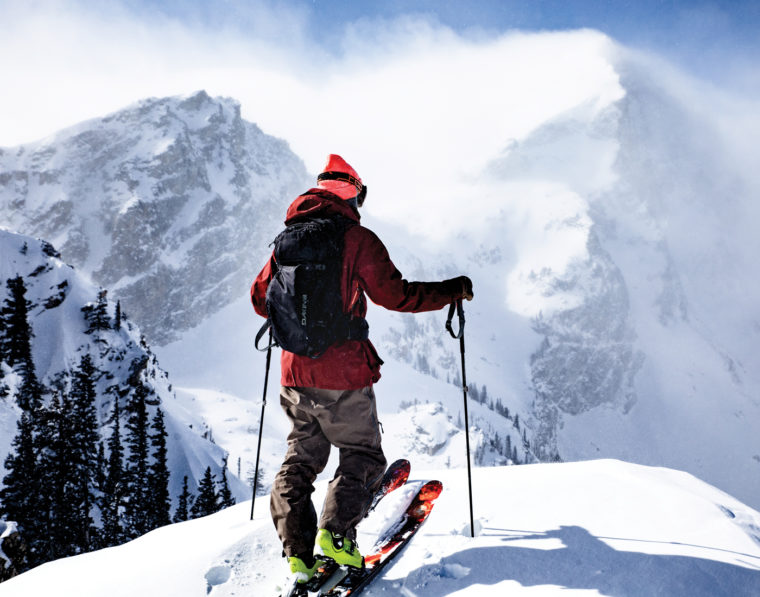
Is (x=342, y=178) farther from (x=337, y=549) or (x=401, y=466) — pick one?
(x=401, y=466)

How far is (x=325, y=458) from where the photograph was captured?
3951 millimetres

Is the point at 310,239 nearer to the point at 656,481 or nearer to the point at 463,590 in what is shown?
the point at 463,590

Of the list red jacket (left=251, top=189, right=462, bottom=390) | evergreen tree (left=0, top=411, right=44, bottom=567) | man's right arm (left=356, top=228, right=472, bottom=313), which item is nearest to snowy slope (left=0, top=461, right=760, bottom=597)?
red jacket (left=251, top=189, right=462, bottom=390)

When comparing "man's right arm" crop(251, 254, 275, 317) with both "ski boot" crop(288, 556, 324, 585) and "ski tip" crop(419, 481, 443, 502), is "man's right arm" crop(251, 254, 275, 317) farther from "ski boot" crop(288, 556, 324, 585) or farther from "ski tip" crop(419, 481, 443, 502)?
"ski tip" crop(419, 481, 443, 502)

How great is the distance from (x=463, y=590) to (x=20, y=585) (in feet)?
13.1

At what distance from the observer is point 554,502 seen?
4574 mm

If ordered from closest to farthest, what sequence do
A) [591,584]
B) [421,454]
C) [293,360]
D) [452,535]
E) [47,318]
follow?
1. [591,584]
2. [293,360]
3. [452,535]
4. [47,318]
5. [421,454]

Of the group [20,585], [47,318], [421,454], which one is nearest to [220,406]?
[421,454]

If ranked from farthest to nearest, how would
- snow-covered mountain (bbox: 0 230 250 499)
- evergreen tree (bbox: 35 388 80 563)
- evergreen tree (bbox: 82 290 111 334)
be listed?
evergreen tree (bbox: 82 290 111 334), snow-covered mountain (bbox: 0 230 250 499), evergreen tree (bbox: 35 388 80 563)

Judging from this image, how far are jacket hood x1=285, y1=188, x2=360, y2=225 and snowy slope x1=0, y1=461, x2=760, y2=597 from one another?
9.47 ft

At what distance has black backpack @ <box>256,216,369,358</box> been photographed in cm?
367

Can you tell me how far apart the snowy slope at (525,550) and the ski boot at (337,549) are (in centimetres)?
25

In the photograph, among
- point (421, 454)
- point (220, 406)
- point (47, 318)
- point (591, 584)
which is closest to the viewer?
point (591, 584)

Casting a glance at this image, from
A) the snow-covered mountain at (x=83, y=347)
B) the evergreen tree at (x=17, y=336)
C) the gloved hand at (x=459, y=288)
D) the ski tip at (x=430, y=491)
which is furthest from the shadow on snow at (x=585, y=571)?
the snow-covered mountain at (x=83, y=347)
